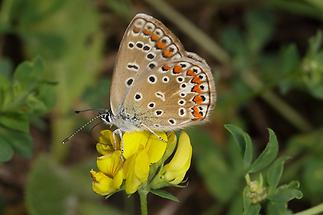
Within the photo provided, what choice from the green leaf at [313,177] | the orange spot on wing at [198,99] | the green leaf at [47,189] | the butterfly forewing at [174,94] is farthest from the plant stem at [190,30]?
the orange spot on wing at [198,99]

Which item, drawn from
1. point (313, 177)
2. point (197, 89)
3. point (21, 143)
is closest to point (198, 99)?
point (197, 89)

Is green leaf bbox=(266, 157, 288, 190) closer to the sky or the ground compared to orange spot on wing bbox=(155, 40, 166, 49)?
closer to the ground

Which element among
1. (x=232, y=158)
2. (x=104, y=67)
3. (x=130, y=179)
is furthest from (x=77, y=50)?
(x=130, y=179)

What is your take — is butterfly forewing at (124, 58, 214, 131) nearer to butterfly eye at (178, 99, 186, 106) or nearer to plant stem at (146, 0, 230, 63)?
butterfly eye at (178, 99, 186, 106)

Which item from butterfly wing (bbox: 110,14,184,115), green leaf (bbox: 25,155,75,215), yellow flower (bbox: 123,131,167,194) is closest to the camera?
yellow flower (bbox: 123,131,167,194)

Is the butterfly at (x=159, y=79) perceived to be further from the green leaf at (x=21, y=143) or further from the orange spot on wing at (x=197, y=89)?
the green leaf at (x=21, y=143)

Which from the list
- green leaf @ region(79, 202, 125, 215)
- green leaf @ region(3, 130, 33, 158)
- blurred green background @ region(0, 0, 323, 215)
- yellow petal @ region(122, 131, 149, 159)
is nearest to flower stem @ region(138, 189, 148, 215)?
yellow petal @ region(122, 131, 149, 159)
